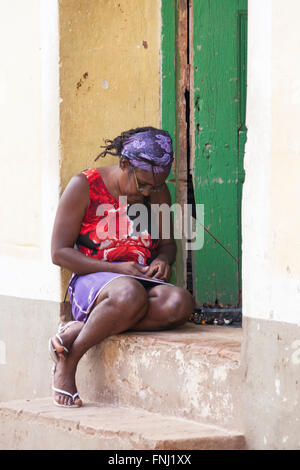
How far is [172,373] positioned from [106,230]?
0.96 m

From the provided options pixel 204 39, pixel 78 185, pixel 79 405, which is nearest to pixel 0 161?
pixel 78 185

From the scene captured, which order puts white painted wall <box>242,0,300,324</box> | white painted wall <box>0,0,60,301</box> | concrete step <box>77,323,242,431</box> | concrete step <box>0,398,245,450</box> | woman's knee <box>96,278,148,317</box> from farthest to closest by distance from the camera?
white painted wall <box>0,0,60,301</box>
woman's knee <box>96,278,148,317</box>
concrete step <box>77,323,242,431</box>
concrete step <box>0,398,245,450</box>
white painted wall <box>242,0,300,324</box>

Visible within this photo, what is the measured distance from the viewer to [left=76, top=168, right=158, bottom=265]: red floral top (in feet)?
15.8

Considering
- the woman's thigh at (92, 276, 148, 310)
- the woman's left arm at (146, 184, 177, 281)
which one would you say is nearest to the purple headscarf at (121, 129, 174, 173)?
the woman's left arm at (146, 184, 177, 281)

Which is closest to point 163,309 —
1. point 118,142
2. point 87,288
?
point 87,288

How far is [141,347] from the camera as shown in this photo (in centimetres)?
444

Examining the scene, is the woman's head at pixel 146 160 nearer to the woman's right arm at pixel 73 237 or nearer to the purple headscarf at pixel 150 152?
the purple headscarf at pixel 150 152

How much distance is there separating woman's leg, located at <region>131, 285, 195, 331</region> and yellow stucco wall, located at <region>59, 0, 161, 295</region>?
65 cm

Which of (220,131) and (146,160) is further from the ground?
(220,131)

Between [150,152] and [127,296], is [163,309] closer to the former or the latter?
[127,296]

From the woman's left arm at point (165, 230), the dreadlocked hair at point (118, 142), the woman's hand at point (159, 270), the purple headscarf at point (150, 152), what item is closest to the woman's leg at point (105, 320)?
the woman's hand at point (159, 270)

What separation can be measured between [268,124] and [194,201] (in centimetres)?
177

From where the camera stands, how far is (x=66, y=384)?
14.6 feet

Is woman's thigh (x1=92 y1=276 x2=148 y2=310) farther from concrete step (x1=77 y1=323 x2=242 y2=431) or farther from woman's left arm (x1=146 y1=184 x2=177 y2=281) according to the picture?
woman's left arm (x1=146 y1=184 x2=177 y2=281)
